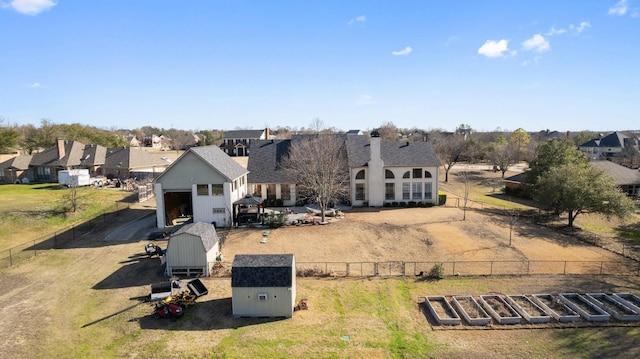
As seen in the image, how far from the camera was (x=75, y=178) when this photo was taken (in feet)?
182

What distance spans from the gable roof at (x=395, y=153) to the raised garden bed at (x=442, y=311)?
25.5 metres

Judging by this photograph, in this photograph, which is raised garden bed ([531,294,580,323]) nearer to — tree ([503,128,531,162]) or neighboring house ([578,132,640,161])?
tree ([503,128,531,162])

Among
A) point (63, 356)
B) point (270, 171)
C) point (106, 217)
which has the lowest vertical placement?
point (63, 356)

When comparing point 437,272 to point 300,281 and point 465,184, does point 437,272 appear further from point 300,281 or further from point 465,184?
point 465,184

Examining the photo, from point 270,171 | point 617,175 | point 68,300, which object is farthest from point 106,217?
point 617,175

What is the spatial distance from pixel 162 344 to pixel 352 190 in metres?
31.6

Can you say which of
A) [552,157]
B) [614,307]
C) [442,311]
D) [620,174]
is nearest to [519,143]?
[620,174]

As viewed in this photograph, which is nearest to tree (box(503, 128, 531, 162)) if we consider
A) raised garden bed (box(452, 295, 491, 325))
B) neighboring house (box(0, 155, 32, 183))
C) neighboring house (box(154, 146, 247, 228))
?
neighboring house (box(154, 146, 247, 228))

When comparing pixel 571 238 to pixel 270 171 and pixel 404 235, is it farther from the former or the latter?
pixel 270 171

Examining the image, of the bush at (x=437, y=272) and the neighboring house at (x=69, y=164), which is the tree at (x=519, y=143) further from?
the neighboring house at (x=69, y=164)

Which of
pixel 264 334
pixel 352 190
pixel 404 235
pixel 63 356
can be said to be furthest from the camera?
pixel 352 190

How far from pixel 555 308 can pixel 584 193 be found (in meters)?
21.1

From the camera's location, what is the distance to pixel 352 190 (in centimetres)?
4631

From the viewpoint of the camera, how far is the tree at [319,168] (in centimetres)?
4147
